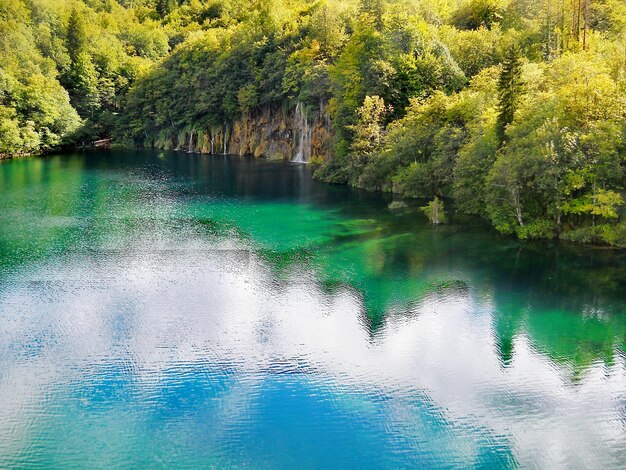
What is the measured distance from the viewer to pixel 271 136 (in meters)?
78.2

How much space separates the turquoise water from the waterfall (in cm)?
3172

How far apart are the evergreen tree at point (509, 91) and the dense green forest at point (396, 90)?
0.11 meters

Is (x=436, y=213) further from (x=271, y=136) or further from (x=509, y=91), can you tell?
(x=271, y=136)

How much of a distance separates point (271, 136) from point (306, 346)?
59.2 meters

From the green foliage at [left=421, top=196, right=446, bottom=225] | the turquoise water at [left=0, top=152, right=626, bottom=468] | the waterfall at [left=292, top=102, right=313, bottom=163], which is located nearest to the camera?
the turquoise water at [left=0, top=152, right=626, bottom=468]

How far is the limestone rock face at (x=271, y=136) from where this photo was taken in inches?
2680

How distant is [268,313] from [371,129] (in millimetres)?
28060

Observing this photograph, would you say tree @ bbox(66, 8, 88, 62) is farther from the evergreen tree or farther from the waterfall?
the evergreen tree

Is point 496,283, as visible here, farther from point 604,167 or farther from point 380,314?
point 604,167

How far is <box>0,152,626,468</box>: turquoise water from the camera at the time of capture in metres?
16.1

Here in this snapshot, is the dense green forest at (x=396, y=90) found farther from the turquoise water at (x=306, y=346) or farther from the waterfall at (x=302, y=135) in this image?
the turquoise water at (x=306, y=346)

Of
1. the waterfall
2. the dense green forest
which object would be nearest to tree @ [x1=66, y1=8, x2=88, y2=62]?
the dense green forest

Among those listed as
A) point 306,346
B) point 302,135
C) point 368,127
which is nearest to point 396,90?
point 368,127

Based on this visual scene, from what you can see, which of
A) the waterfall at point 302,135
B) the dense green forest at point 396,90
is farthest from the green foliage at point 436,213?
the waterfall at point 302,135
